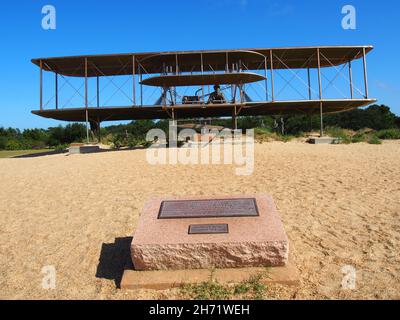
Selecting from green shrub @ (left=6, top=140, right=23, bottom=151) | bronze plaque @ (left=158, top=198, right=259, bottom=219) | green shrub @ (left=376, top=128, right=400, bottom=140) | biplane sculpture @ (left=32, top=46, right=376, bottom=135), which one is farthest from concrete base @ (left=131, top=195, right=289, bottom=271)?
green shrub @ (left=6, top=140, right=23, bottom=151)

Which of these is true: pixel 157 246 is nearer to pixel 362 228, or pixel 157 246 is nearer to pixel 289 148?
pixel 362 228

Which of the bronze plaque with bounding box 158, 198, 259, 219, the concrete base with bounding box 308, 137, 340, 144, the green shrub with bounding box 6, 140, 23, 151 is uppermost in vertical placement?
the green shrub with bounding box 6, 140, 23, 151

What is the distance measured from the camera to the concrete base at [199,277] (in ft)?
16.0

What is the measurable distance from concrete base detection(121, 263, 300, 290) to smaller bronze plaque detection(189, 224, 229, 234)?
542mm

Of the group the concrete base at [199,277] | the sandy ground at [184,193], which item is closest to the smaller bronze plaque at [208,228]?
the concrete base at [199,277]

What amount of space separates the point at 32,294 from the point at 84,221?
2.71 m

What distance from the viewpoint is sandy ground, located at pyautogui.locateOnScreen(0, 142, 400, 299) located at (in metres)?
5.08

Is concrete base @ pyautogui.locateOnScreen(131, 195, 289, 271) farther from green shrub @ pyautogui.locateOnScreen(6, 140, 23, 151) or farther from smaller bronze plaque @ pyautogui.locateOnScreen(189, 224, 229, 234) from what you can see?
green shrub @ pyautogui.locateOnScreen(6, 140, 23, 151)

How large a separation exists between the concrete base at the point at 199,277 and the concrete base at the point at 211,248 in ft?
0.26

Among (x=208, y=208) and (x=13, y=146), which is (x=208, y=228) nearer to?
(x=208, y=208)

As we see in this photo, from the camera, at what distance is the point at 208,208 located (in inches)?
230

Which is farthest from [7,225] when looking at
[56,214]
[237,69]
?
[237,69]
